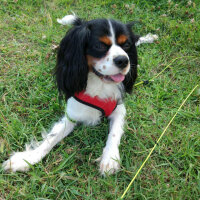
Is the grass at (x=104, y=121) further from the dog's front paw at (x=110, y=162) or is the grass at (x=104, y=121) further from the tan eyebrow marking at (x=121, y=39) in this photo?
the tan eyebrow marking at (x=121, y=39)

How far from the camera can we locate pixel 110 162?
1.80 meters

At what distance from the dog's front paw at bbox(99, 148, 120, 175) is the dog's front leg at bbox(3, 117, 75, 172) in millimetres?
441

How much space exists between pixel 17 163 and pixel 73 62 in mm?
947

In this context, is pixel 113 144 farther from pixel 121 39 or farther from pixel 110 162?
pixel 121 39

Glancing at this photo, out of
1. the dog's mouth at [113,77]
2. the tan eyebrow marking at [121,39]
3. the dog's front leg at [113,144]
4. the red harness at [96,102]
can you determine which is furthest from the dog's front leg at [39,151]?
the tan eyebrow marking at [121,39]

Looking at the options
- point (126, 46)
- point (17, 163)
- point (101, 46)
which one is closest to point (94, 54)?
point (101, 46)

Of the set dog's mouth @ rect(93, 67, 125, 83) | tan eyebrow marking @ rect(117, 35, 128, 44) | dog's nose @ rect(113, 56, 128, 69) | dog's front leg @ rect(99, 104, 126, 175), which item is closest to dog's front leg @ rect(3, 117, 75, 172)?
dog's front leg @ rect(99, 104, 126, 175)

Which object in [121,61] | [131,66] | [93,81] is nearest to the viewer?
[121,61]

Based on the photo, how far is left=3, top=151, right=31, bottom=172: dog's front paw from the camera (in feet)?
5.71

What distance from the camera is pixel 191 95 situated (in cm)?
250

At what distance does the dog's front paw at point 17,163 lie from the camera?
68.5 inches

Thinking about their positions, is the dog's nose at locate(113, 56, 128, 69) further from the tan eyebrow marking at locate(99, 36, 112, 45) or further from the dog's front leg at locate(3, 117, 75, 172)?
the dog's front leg at locate(3, 117, 75, 172)

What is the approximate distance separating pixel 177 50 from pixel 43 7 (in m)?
2.35

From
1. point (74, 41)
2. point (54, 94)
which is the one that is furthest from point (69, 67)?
point (54, 94)
